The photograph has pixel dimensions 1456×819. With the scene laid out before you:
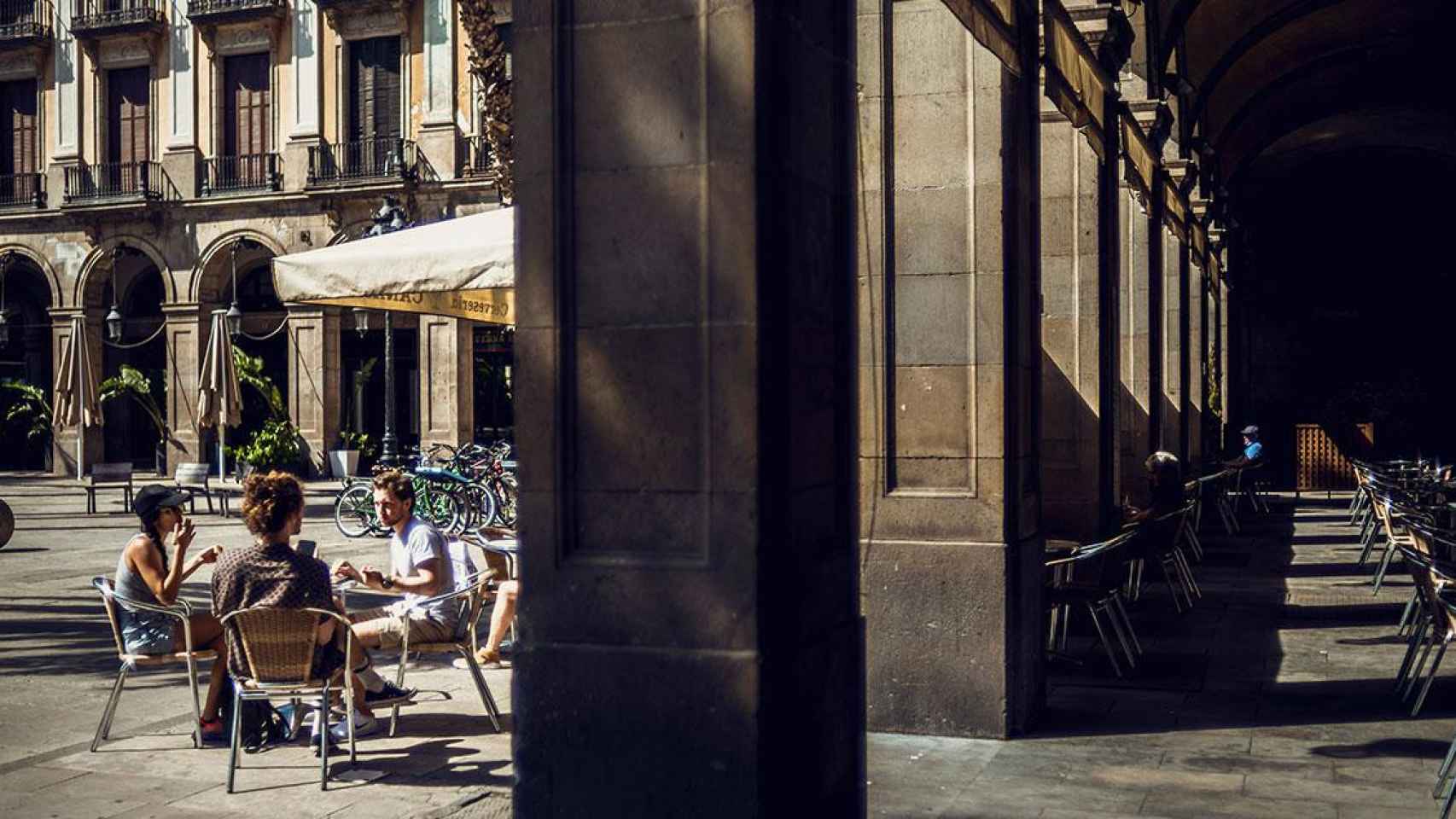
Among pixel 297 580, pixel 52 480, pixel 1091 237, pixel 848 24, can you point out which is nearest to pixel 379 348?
pixel 52 480

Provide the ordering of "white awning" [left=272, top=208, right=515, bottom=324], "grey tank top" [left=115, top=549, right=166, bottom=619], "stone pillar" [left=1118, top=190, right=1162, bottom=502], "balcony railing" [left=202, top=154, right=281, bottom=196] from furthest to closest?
"balcony railing" [left=202, top=154, right=281, bottom=196]
"stone pillar" [left=1118, top=190, right=1162, bottom=502]
"white awning" [left=272, top=208, right=515, bottom=324]
"grey tank top" [left=115, top=549, right=166, bottom=619]

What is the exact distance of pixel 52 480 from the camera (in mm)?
35500

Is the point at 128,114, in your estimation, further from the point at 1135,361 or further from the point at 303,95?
the point at 1135,361

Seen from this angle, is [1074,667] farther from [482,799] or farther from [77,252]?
[77,252]

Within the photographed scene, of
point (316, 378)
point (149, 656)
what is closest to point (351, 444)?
point (316, 378)

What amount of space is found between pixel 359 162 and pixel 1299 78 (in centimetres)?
1911

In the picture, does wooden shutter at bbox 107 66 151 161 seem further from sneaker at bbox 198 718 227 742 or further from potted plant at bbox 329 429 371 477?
sneaker at bbox 198 718 227 742

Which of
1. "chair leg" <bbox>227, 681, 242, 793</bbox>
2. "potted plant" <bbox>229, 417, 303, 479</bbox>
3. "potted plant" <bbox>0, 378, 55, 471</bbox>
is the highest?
"potted plant" <bbox>0, 378, 55, 471</bbox>

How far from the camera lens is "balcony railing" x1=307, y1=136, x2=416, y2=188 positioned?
105ft

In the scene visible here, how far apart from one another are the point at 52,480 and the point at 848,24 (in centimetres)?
3486

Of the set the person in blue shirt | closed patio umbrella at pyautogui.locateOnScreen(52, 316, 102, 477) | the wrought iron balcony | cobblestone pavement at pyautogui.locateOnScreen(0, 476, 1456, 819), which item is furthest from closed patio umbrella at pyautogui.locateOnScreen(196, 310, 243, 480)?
the person in blue shirt

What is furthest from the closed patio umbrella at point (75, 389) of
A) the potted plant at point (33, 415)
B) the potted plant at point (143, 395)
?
the potted plant at point (33, 415)

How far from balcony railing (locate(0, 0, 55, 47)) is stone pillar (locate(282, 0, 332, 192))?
720cm

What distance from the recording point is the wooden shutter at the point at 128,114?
3597cm
